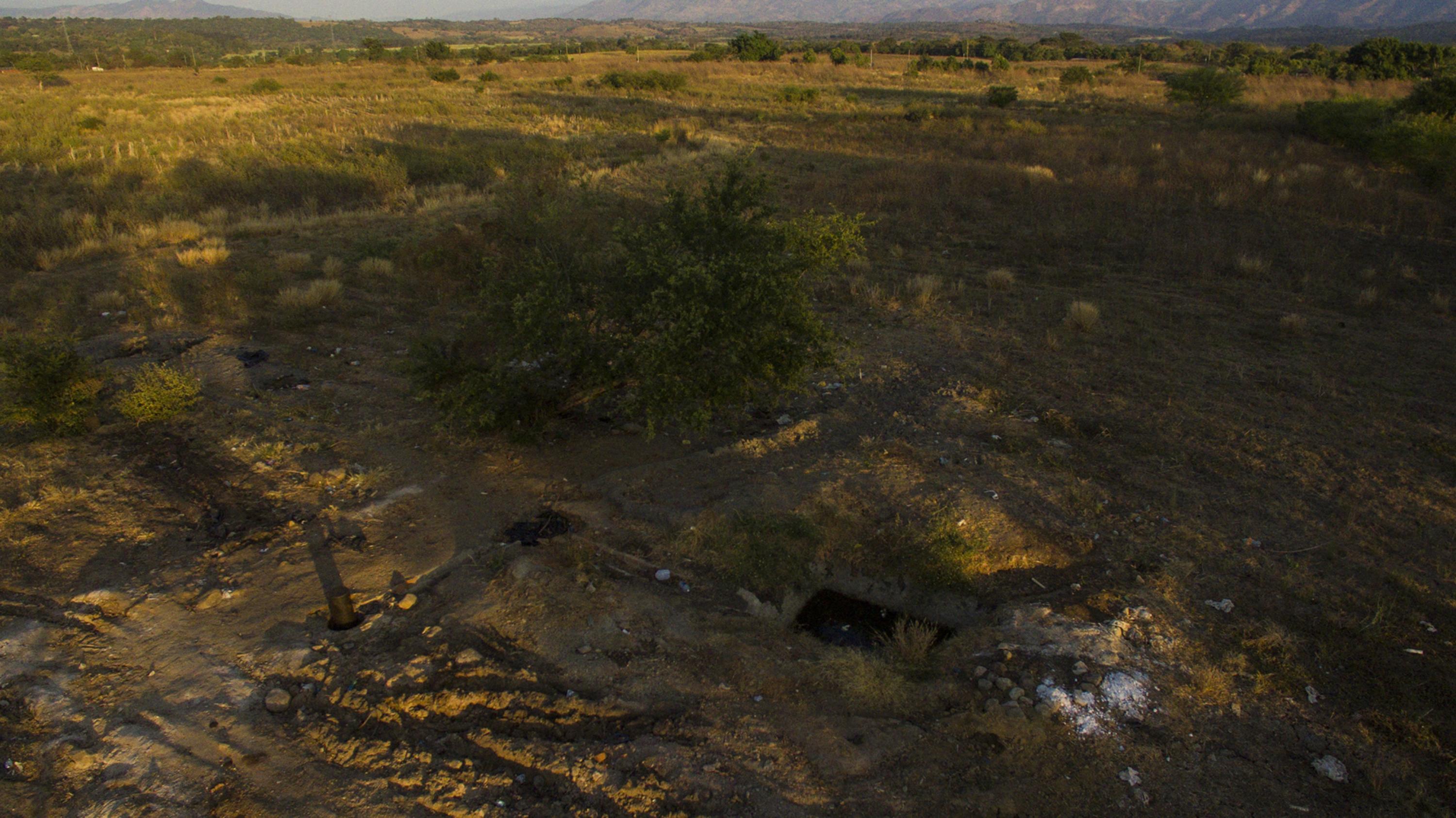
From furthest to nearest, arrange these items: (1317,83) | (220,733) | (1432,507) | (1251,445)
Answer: (1317,83) → (1251,445) → (1432,507) → (220,733)

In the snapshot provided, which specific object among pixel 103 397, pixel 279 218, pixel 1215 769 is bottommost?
pixel 1215 769

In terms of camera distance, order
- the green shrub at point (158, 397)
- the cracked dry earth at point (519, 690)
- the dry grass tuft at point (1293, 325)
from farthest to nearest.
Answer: the dry grass tuft at point (1293, 325), the green shrub at point (158, 397), the cracked dry earth at point (519, 690)

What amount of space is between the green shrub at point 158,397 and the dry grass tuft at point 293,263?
4.27 m

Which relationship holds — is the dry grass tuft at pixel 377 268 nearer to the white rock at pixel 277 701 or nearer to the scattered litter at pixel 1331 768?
the white rock at pixel 277 701

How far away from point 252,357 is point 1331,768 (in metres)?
9.94

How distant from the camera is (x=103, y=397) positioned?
24.2 feet

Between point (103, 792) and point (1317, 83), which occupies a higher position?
point (1317, 83)

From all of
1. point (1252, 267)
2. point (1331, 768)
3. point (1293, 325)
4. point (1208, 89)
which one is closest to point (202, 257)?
point (1331, 768)

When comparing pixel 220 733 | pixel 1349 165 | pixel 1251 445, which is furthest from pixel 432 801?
pixel 1349 165

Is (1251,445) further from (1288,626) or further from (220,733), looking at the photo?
(220,733)

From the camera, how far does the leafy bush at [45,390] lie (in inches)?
256

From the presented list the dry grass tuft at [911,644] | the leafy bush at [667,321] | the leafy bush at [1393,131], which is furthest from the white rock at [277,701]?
the leafy bush at [1393,131]

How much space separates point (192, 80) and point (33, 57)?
41.3 ft

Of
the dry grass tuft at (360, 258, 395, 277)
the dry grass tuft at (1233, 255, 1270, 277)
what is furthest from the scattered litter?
the dry grass tuft at (360, 258, 395, 277)
